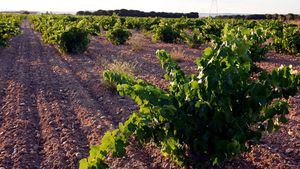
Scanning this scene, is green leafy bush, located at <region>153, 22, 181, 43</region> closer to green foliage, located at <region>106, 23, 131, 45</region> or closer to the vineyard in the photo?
green foliage, located at <region>106, 23, 131, 45</region>

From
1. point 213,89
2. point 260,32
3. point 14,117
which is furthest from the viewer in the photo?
point 14,117

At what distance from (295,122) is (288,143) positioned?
116 cm

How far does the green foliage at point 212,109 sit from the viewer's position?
3.91 meters

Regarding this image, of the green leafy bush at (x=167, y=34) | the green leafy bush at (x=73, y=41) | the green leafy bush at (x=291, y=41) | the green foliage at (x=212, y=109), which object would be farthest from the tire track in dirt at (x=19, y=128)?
the green leafy bush at (x=167, y=34)

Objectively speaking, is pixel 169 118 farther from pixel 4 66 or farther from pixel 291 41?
pixel 291 41

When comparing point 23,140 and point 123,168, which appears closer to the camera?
point 123,168

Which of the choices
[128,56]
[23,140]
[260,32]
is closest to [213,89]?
[260,32]

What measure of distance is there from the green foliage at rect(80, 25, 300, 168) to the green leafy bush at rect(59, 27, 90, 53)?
1111 centimetres

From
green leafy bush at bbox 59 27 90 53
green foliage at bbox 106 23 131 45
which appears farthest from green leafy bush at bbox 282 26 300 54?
green leafy bush at bbox 59 27 90 53

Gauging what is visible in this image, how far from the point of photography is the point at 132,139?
587cm

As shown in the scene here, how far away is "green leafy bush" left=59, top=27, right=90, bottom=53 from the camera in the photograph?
15.2 meters

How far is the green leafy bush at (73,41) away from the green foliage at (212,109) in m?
11.1

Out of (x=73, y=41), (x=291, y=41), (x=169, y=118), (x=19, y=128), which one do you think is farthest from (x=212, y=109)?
(x=291, y=41)

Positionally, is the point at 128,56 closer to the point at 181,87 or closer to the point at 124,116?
the point at 124,116
